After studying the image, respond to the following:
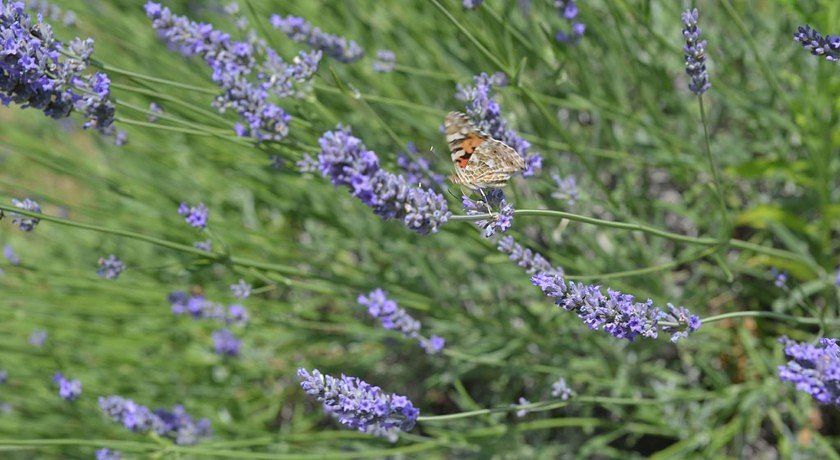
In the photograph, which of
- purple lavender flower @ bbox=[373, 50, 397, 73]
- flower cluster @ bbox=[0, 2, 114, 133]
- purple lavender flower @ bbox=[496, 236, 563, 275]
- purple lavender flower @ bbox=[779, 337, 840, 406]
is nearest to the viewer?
purple lavender flower @ bbox=[779, 337, 840, 406]

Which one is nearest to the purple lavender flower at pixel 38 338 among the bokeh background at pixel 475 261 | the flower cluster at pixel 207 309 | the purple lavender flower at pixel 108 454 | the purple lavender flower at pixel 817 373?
the bokeh background at pixel 475 261

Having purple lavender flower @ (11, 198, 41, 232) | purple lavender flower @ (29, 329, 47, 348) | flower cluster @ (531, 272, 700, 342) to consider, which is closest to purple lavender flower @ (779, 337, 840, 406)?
flower cluster @ (531, 272, 700, 342)

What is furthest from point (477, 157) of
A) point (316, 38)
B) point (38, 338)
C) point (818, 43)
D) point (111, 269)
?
point (38, 338)

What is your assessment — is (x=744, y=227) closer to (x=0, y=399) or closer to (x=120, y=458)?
(x=120, y=458)

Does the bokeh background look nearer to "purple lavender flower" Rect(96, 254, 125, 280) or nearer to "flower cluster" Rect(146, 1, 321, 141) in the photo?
"purple lavender flower" Rect(96, 254, 125, 280)

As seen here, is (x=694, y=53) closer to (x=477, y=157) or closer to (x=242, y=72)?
(x=477, y=157)
